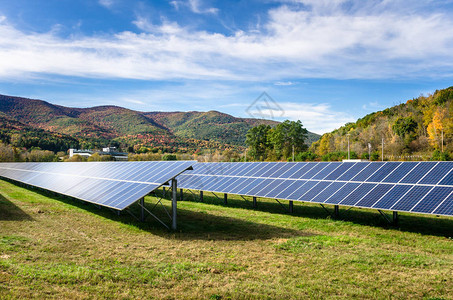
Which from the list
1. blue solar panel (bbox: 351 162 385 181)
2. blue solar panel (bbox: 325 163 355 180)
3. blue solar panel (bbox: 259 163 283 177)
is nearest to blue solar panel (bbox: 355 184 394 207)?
blue solar panel (bbox: 351 162 385 181)

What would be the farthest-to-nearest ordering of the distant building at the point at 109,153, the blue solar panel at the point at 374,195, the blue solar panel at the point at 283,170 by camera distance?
1. the distant building at the point at 109,153
2. the blue solar panel at the point at 283,170
3. the blue solar panel at the point at 374,195

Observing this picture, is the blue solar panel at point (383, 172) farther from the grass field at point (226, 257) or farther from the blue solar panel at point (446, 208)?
the blue solar panel at point (446, 208)

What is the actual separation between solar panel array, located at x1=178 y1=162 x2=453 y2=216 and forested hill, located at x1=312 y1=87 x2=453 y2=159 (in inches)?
1921

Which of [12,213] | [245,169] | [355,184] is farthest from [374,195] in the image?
[12,213]

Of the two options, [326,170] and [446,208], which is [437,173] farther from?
[326,170]

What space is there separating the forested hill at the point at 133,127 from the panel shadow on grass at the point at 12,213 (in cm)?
6100

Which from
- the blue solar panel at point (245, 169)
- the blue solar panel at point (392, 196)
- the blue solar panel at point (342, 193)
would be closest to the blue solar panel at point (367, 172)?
the blue solar panel at point (342, 193)

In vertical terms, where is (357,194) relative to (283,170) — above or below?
below

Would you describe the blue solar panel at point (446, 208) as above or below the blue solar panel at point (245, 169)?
below

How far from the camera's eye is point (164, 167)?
18.4m

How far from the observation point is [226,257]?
11.0 m

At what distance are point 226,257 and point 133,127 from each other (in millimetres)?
157281

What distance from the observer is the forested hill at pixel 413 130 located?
64250mm

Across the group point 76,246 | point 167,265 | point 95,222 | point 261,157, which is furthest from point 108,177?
point 261,157
